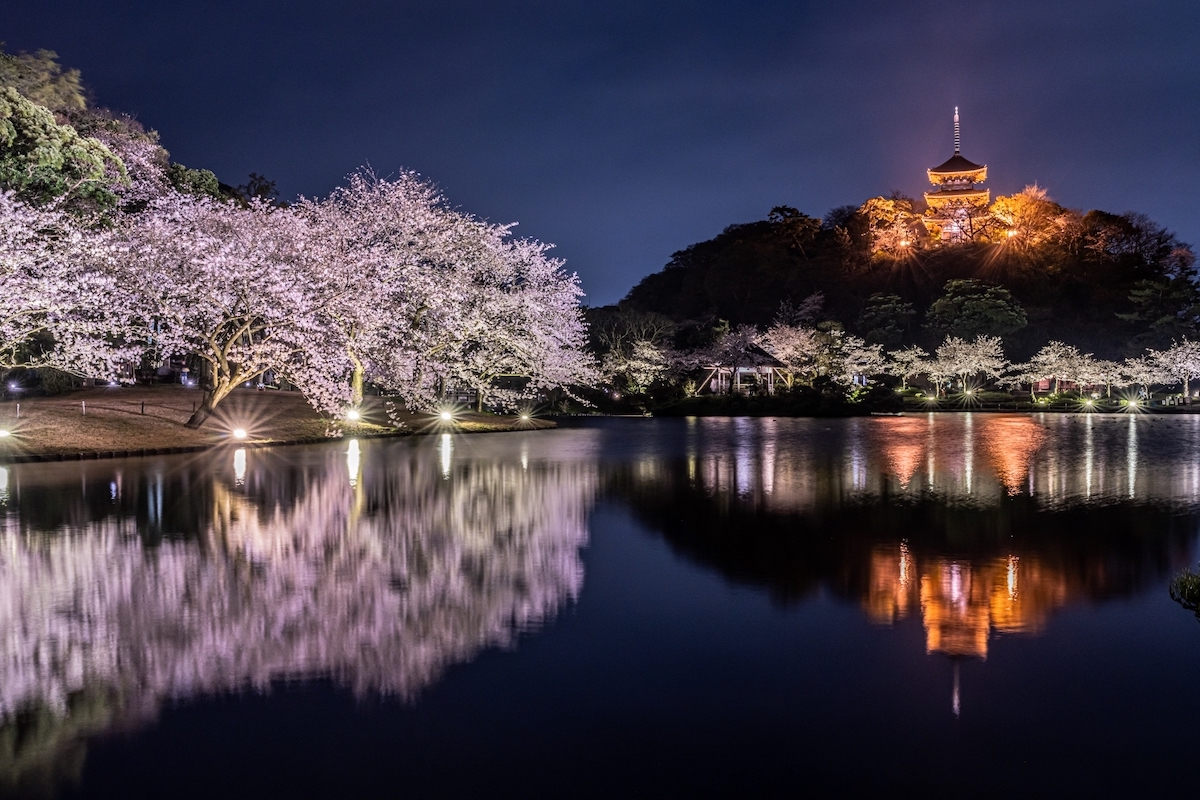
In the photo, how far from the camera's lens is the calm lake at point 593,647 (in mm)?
4230

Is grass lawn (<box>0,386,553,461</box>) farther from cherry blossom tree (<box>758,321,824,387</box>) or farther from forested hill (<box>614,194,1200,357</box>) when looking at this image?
forested hill (<box>614,194,1200,357</box>)

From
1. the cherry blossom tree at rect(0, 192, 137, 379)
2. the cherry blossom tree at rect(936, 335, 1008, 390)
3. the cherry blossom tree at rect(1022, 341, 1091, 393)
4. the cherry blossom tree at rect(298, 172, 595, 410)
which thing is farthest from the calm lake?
the cherry blossom tree at rect(1022, 341, 1091, 393)

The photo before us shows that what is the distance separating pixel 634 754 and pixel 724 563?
4582mm

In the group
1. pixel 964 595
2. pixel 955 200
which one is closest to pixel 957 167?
pixel 955 200

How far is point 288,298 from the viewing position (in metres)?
24.0

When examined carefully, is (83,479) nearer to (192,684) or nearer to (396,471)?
(396,471)

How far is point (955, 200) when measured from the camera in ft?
274

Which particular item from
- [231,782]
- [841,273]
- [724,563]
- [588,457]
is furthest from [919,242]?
[231,782]

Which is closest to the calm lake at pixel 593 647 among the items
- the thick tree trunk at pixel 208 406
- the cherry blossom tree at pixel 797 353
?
the thick tree trunk at pixel 208 406

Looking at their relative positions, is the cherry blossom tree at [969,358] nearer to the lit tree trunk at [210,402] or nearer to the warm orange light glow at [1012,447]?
the warm orange light glow at [1012,447]

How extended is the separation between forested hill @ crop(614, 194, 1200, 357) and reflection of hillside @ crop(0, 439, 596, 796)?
4843 centimetres

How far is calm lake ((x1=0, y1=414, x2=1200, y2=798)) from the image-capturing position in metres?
4.23

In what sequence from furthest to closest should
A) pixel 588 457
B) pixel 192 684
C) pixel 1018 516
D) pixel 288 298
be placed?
A: pixel 288 298, pixel 588 457, pixel 1018 516, pixel 192 684

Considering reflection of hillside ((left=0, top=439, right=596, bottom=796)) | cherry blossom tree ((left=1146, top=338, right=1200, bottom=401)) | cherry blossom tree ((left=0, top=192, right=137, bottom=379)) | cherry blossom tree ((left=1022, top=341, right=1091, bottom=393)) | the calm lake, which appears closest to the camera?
the calm lake
